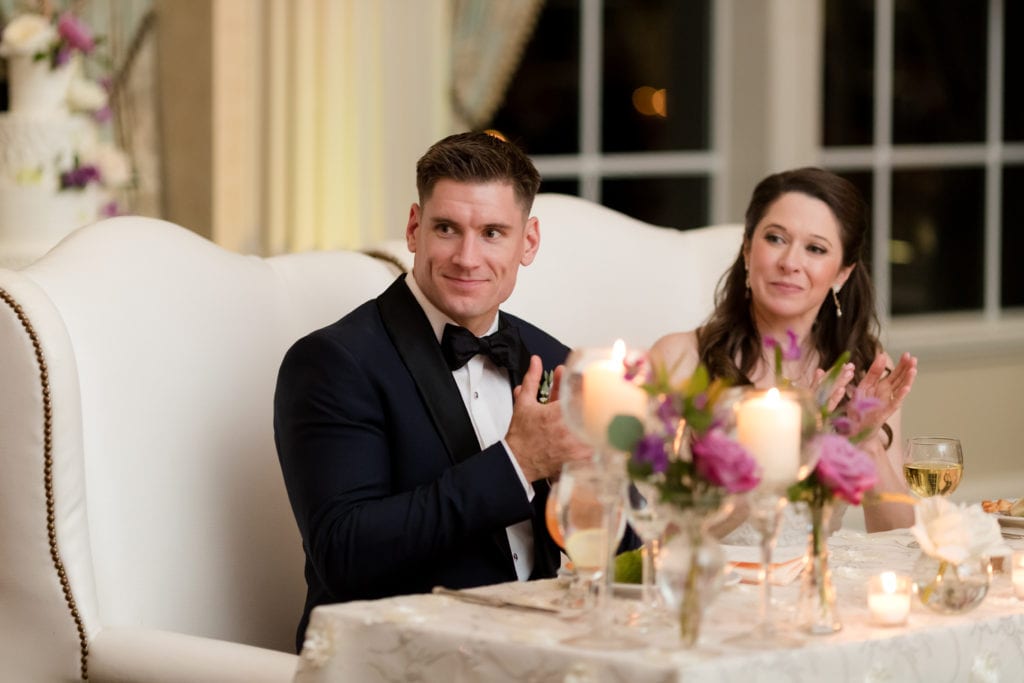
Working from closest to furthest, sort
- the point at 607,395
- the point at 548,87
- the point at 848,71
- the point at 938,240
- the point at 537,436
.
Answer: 1. the point at 607,395
2. the point at 537,436
3. the point at 548,87
4. the point at 848,71
5. the point at 938,240

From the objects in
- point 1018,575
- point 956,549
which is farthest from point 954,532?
point 1018,575

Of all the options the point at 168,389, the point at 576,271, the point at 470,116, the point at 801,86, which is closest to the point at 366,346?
the point at 168,389

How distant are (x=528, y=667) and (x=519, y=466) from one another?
56cm

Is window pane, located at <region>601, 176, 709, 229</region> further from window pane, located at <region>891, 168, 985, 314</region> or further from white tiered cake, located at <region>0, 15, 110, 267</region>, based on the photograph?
white tiered cake, located at <region>0, 15, 110, 267</region>

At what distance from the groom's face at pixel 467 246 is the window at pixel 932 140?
3620 mm

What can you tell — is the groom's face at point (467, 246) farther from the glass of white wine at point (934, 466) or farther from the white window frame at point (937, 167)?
the white window frame at point (937, 167)

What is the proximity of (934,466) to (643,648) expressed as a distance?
0.85m

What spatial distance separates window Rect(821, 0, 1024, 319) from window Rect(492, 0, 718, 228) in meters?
0.54

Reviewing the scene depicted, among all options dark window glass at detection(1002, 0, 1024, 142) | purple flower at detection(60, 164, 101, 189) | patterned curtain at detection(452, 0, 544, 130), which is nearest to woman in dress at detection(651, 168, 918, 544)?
purple flower at detection(60, 164, 101, 189)

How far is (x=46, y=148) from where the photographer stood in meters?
3.29

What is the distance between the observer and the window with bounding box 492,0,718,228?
5.39 meters

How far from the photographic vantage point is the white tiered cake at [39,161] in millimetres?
3260

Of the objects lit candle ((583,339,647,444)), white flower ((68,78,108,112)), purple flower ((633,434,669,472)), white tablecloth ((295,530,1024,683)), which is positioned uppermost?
white flower ((68,78,108,112))

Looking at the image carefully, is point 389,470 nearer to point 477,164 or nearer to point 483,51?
point 477,164
